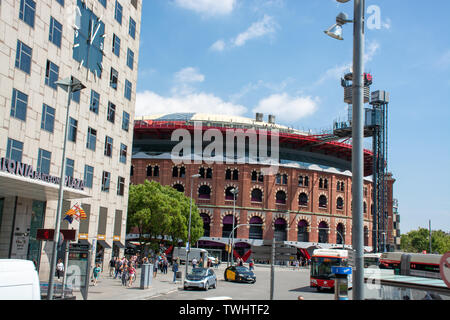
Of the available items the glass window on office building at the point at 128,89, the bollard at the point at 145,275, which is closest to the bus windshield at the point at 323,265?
the bollard at the point at 145,275

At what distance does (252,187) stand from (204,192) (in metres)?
8.31

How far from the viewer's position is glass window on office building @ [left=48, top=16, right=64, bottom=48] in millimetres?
32062

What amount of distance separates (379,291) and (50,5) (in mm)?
30473

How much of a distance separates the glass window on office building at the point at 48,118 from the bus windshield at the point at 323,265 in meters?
22.0

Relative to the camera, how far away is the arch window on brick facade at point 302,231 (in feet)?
250

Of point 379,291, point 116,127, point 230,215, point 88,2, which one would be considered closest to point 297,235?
point 230,215

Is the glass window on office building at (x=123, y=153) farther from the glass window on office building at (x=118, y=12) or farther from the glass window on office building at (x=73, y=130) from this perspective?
the glass window on office building at (x=118, y=12)

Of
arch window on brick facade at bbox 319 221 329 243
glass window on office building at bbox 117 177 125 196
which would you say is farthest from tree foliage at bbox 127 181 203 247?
arch window on brick facade at bbox 319 221 329 243

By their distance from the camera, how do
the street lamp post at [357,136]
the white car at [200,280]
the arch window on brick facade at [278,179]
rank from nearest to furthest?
the street lamp post at [357,136] < the white car at [200,280] < the arch window on brick facade at [278,179]

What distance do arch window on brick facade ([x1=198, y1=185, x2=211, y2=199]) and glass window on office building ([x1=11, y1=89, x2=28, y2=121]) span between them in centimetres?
4703

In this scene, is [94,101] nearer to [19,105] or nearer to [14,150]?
[19,105]

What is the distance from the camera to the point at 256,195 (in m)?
75.8

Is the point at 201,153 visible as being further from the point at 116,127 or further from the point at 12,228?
the point at 12,228
